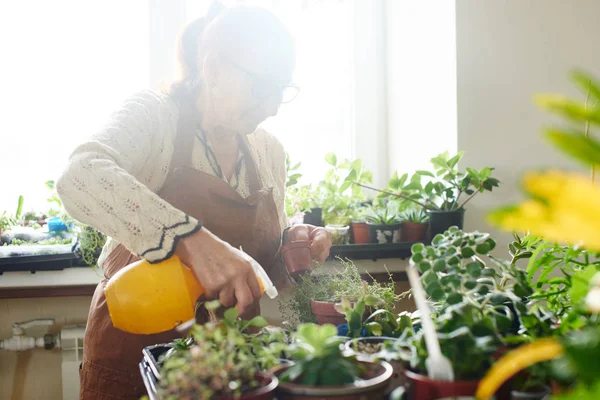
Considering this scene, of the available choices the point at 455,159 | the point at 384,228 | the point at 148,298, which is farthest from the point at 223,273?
the point at 384,228

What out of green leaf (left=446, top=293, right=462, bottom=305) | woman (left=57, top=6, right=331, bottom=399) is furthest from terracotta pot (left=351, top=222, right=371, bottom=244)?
green leaf (left=446, top=293, right=462, bottom=305)

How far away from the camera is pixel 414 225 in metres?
2.34

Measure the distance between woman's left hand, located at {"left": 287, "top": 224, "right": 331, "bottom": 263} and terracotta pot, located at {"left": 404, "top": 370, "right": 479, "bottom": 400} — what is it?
35.8 inches

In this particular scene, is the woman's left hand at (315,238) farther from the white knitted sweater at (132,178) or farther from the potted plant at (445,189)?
the potted plant at (445,189)

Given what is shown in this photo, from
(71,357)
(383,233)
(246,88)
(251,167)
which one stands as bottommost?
(71,357)

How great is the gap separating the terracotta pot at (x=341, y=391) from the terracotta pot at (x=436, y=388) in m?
0.03

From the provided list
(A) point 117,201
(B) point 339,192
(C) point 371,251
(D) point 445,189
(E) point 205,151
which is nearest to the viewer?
(A) point 117,201

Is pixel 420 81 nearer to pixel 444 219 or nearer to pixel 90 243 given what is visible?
pixel 444 219

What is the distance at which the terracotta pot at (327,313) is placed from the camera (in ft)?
3.88

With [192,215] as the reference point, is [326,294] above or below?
below

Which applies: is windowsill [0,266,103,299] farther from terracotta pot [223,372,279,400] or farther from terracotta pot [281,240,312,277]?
terracotta pot [223,372,279,400]

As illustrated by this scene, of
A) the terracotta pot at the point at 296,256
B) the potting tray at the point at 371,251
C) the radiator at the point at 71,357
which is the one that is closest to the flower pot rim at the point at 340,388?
the terracotta pot at the point at 296,256

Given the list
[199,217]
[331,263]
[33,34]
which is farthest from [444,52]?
[33,34]

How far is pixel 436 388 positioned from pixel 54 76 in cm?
242
